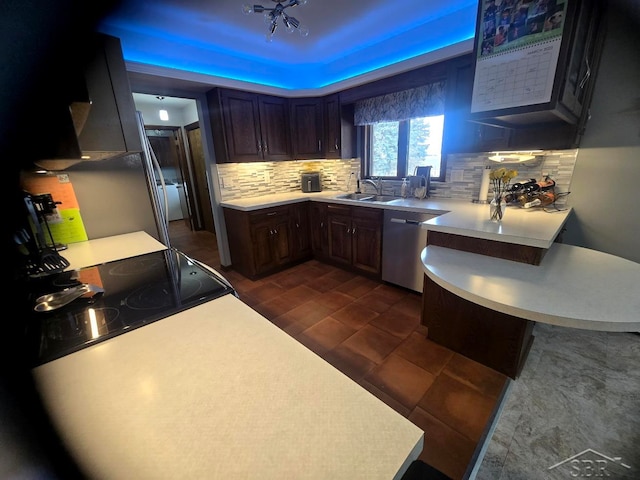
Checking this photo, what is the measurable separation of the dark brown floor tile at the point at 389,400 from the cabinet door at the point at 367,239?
136 centimetres

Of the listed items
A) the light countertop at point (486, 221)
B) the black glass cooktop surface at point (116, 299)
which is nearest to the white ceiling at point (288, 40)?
the light countertop at point (486, 221)

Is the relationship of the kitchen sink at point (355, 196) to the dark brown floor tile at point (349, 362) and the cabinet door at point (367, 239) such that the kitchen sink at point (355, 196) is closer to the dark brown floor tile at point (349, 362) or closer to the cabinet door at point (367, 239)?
the cabinet door at point (367, 239)

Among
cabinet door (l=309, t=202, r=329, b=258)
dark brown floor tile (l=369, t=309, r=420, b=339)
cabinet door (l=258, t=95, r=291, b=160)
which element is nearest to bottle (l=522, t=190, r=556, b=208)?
dark brown floor tile (l=369, t=309, r=420, b=339)

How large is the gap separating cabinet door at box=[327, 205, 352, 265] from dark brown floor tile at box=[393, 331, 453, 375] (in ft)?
4.21

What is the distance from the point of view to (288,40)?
251 centimetres

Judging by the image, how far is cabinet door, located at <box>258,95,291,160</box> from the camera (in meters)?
3.03

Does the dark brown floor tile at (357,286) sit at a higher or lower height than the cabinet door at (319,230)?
lower

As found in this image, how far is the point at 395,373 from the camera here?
5.51 feet

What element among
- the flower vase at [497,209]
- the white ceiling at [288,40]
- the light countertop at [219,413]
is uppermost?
the white ceiling at [288,40]

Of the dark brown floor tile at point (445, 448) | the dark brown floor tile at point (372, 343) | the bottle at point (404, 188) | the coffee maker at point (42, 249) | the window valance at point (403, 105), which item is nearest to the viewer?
the coffee maker at point (42, 249)

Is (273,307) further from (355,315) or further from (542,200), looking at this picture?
(542,200)

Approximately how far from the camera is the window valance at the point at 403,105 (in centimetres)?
243

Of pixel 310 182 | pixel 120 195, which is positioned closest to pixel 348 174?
pixel 310 182

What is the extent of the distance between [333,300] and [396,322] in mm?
646
